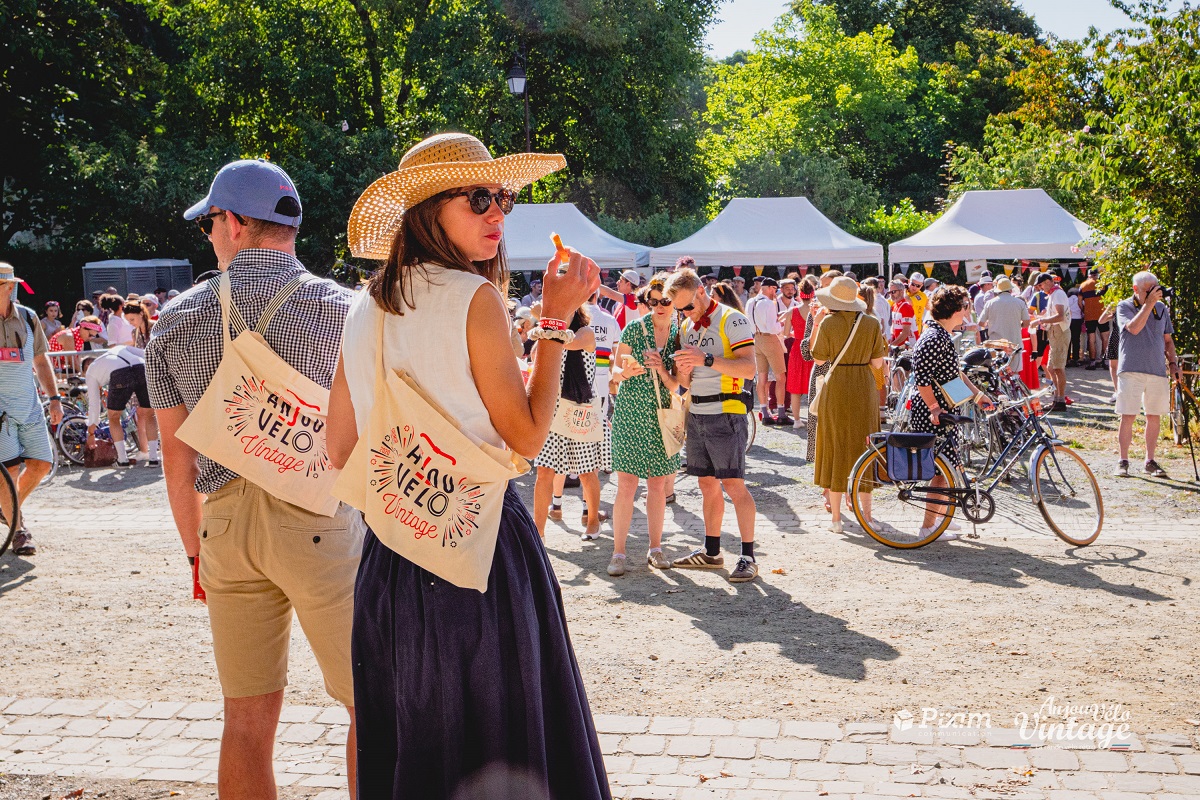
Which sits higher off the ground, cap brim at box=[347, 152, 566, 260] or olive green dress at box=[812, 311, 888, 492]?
cap brim at box=[347, 152, 566, 260]

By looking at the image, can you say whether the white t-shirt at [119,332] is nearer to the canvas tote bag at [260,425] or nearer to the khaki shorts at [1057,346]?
the canvas tote bag at [260,425]

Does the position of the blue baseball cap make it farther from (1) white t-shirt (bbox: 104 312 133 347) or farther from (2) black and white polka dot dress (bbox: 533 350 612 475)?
(1) white t-shirt (bbox: 104 312 133 347)

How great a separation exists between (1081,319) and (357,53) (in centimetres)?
2129

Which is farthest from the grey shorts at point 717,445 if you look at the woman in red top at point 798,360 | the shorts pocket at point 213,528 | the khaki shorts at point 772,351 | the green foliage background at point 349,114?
the green foliage background at point 349,114

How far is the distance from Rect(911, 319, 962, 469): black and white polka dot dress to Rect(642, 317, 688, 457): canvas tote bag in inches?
71.5

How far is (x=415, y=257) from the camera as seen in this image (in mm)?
2465

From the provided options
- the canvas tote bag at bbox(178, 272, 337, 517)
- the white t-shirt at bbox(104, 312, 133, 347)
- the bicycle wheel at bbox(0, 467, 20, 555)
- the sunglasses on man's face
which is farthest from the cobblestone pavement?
the white t-shirt at bbox(104, 312, 133, 347)

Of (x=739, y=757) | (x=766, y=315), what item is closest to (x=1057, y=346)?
(x=766, y=315)

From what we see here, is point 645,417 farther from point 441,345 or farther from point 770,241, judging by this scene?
point 770,241

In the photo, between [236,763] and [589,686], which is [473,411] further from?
[589,686]

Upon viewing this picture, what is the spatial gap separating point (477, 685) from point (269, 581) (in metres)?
0.91

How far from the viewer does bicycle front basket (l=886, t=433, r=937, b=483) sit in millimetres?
7645

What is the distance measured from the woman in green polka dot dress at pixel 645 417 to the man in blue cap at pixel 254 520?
4079mm

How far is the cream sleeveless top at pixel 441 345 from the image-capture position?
7.69 ft
